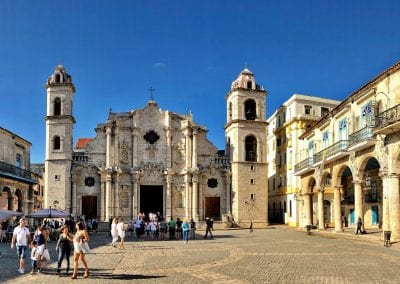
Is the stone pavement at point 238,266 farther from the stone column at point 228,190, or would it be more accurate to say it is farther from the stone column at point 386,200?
the stone column at point 228,190

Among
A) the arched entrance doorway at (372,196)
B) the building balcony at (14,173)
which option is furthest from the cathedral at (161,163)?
the arched entrance doorway at (372,196)

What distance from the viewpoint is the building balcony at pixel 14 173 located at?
120ft

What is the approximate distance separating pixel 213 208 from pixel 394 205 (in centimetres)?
2701

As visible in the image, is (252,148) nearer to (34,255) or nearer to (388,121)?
(388,121)

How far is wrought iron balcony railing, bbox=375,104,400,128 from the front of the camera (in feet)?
80.0

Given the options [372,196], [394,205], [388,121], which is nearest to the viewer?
[388,121]

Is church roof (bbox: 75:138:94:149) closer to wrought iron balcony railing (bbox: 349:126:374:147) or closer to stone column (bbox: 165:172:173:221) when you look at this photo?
stone column (bbox: 165:172:173:221)

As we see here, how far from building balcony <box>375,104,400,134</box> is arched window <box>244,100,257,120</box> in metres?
26.3

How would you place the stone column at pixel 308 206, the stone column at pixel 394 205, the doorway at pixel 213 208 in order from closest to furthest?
the stone column at pixel 394 205 < the stone column at pixel 308 206 < the doorway at pixel 213 208

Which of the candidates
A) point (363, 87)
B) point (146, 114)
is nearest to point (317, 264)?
point (363, 87)

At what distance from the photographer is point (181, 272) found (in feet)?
50.3

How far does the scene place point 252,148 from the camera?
171 ft

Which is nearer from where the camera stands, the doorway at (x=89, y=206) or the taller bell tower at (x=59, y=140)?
the taller bell tower at (x=59, y=140)

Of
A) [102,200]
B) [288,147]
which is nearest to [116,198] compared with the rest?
[102,200]
